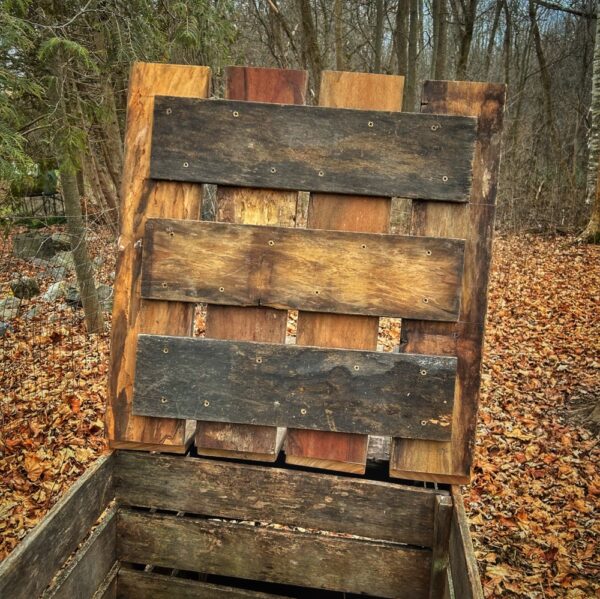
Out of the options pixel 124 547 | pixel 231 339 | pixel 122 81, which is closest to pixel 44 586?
pixel 124 547

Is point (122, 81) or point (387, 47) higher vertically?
point (387, 47)

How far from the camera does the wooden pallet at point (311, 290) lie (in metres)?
1.91

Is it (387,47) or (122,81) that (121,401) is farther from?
(387,47)

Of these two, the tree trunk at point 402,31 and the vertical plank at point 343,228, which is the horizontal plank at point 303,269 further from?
the tree trunk at point 402,31

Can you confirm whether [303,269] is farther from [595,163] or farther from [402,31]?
[402,31]

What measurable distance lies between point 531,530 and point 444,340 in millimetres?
2793

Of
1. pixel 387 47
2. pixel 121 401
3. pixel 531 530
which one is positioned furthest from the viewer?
pixel 387 47

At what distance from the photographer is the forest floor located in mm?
3705

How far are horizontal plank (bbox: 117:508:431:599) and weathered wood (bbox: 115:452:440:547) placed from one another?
0.06 metres

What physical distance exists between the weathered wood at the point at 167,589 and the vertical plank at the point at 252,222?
0.64 metres

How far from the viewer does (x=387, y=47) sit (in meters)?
23.6

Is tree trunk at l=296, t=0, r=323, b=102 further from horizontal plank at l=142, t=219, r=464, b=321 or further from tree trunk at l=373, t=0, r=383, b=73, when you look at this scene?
horizontal plank at l=142, t=219, r=464, b=321

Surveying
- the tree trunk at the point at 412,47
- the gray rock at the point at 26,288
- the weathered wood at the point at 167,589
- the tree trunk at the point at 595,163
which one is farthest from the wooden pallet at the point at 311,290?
the tree trunk at the point at 412,47

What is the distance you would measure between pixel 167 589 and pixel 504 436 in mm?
3910
